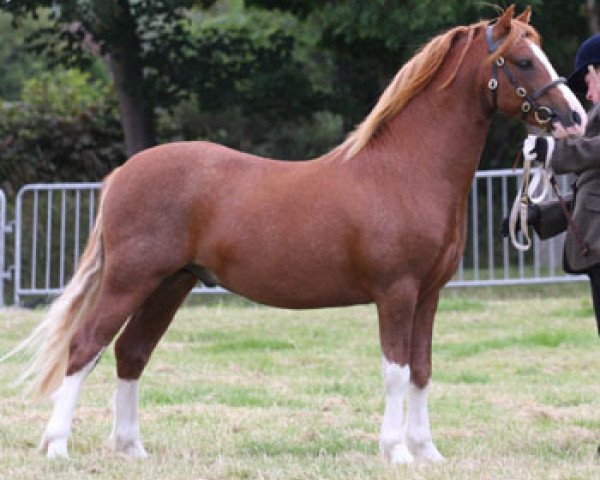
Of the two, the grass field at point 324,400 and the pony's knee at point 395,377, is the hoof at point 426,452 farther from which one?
the pony's knee at point 395,377

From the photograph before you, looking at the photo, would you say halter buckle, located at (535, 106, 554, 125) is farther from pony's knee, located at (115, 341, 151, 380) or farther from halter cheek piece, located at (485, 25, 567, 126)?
pony's knee, located at (115, 341, 151, 380)

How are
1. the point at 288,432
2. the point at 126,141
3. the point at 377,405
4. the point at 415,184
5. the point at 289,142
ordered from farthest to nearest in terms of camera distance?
1. the point at 289,142
2. the point at 126,141
3. the point at 377,405
4. the point at 288,432
5. the point at 415,184

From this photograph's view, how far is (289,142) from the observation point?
67.0 feet

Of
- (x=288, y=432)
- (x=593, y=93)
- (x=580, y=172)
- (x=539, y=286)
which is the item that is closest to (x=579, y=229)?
(x=580, y=172)

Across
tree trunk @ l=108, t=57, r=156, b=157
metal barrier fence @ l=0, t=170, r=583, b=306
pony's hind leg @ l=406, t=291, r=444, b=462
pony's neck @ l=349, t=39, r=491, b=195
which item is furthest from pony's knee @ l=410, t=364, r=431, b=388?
tree trunk @ l=108, t=57, r=156, b=157

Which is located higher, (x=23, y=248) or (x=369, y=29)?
(x=369, y=29)

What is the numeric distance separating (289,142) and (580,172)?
14884 millimetres

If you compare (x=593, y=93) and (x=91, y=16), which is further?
(x=91, y=16)

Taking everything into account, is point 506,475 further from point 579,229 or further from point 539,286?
point 539,286

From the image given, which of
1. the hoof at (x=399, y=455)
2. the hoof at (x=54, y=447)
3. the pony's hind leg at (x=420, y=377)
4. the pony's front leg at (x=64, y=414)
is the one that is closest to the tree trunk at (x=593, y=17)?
the pony's hind leg at (x=420, y=377)

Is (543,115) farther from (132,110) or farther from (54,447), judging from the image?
(132,110)

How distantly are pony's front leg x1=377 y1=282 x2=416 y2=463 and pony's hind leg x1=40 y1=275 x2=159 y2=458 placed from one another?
3.71 ft

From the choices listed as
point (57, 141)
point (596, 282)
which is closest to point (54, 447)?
point (596, 282)

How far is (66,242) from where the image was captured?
1428cm
